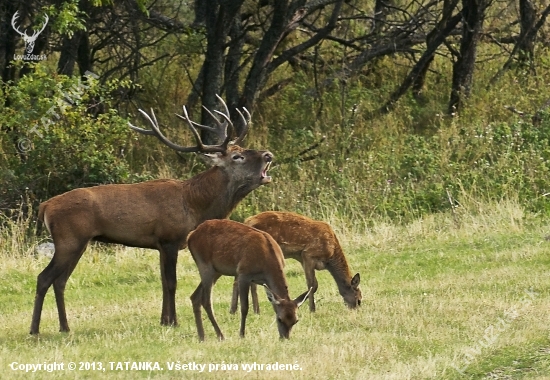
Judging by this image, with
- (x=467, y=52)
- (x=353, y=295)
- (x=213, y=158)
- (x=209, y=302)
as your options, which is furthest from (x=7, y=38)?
(x=209, y=302)

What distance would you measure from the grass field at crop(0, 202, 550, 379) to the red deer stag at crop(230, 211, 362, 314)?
37 cm

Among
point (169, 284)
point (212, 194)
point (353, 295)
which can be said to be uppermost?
point (212, 194)

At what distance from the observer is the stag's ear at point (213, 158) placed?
38.8 ft

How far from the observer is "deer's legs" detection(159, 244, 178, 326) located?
11.0 meters

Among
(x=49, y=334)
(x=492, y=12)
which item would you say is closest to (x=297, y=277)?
(x=49, y=334)

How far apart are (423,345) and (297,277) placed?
461 centimetres

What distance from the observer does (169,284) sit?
11055 mm

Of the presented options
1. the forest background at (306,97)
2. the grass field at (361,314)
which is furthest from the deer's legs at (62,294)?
the forest background at (306,97)

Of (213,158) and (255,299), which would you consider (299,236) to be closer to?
(255,299)

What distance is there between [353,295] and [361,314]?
0.71 meters

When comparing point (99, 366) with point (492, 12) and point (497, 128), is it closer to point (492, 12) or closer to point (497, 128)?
point (497, 128)

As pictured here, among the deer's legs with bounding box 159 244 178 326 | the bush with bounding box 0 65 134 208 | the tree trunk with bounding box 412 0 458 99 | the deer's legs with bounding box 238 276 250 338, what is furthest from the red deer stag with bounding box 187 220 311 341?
the tree trunk with bounding box 412 0 458 99

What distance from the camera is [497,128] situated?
64.3 ft

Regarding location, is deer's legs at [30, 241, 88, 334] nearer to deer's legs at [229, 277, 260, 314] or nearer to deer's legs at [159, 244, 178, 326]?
deer's legs at [159, 244, 178, 326]
